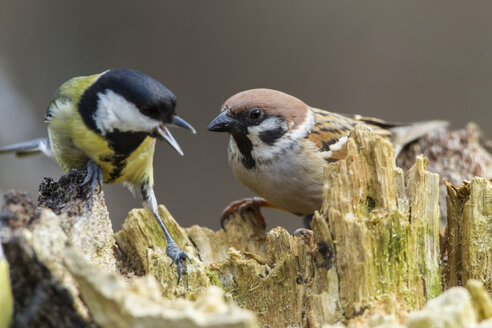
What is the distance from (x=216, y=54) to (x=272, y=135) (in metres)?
4.03

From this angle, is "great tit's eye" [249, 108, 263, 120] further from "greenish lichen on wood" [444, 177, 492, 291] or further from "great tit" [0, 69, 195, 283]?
"greenish lichen on wood" [444, 177, 492, 291]

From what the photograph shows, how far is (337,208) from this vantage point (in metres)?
2.53

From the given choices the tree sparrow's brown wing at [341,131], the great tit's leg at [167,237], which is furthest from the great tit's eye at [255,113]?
the great tit's leg at [167,237]

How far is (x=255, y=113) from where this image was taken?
12.5 feet

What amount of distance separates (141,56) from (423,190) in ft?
18.7

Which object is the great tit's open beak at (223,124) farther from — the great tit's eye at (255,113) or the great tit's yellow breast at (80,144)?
the great tit's yellow breast at (80,144)

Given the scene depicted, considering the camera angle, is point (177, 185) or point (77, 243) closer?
point (77, 243)

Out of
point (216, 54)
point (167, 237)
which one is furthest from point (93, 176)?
point (216, 54)

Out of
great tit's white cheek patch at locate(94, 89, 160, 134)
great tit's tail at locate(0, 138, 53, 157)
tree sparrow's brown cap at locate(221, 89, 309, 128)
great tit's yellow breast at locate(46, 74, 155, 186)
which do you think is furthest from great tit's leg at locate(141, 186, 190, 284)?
great tit's tail at locate(0, 138, 53, 157)

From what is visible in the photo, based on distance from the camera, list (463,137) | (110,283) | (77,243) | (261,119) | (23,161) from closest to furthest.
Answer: (110,283), (77,243), (261,119), (463,137), (23,161)

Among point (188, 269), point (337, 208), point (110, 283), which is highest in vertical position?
point (337, 208)

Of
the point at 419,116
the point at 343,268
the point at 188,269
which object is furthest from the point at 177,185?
the point at 343,268

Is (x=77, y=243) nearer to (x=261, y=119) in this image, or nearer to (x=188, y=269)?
(x=188, y=269)

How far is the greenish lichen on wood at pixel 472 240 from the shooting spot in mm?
2688
